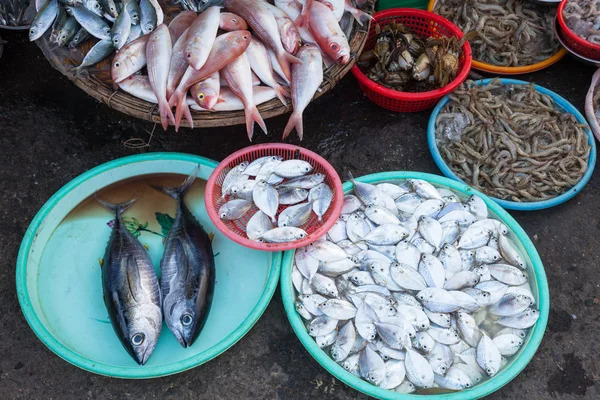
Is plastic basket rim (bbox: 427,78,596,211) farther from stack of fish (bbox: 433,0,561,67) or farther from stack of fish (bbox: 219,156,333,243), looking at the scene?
stack of fish (bbox: 219,156,333,243)

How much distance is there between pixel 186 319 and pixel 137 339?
26 centimetres

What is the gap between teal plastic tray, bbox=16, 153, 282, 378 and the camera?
259cm

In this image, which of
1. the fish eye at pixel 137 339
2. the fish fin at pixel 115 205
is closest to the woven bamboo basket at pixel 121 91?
the fish fin at pixel 115 205

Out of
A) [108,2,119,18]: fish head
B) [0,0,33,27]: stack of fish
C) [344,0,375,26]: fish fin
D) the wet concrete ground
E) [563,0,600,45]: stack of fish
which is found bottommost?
the wet concrete ground

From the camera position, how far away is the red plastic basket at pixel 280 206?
8.66 ft

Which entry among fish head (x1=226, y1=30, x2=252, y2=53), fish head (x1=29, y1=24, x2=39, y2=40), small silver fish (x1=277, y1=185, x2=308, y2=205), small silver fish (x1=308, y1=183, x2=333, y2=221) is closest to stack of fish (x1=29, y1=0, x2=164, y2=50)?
fish head (x1=29, y1=24, x2=39, y2=40)

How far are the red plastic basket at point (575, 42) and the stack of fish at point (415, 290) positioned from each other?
1589 mm

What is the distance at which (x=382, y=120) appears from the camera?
367 cm

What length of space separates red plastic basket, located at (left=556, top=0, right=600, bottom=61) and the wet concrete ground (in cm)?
28

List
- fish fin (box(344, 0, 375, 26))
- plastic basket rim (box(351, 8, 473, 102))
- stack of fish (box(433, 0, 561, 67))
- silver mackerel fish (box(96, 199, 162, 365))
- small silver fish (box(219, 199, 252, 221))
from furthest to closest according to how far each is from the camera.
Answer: stack of fish (box(433, 0, 561, 67)), plastic basket rim (box(351, 8, 473, 102)), fish fin (box(344, 0, 375, 26)), small silver fish (box(219, 199, 252, 221)), silver mackerel fish (box(96, 199, 162, 365))

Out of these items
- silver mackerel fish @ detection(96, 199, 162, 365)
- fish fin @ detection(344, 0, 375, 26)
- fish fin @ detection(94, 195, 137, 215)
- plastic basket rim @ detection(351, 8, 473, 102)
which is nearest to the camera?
silver mackerel fish @ detection(96, 199, 162, 365)

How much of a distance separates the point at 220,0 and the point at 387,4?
1466mm

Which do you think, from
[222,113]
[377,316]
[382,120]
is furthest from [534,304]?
[222,113]

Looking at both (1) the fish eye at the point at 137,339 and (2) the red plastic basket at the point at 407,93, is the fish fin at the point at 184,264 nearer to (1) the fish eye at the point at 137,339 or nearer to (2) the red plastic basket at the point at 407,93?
(1) the fish eye at the point at 137,339
